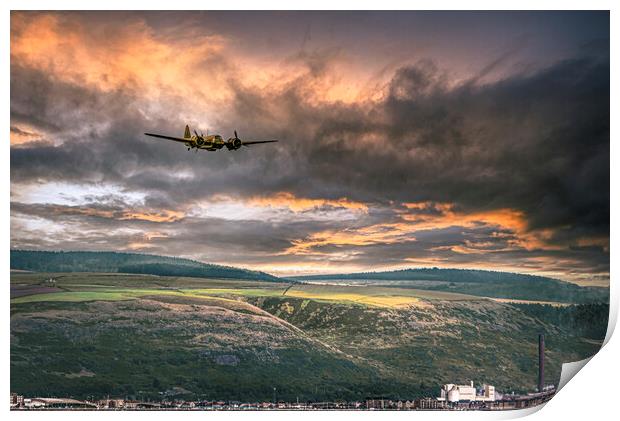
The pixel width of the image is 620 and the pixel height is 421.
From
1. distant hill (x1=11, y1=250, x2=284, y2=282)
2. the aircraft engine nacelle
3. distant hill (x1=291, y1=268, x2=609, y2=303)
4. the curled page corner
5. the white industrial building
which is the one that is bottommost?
the white industrial building

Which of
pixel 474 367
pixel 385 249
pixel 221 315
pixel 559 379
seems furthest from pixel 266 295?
pixel 559 379

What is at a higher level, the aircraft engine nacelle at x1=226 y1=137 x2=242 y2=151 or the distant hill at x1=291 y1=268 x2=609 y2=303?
the aircraft engine nacelle at x1=226 y1=137 x2=242 y2=151

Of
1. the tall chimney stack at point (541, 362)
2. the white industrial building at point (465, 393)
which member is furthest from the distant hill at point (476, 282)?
the white industrial building at point (465, 393)

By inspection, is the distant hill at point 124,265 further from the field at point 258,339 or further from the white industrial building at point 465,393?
the white industrial building at point 465,393

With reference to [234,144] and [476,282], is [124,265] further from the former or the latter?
[476,282]

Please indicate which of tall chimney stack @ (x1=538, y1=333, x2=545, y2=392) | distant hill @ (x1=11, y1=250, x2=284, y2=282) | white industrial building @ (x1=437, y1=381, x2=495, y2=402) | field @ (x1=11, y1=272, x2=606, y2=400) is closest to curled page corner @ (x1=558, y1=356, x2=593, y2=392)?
field @ (x1=11, y1=272, x2=606, y2=400)

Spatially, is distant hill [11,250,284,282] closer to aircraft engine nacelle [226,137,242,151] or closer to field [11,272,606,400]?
field [11,272,606,400]
